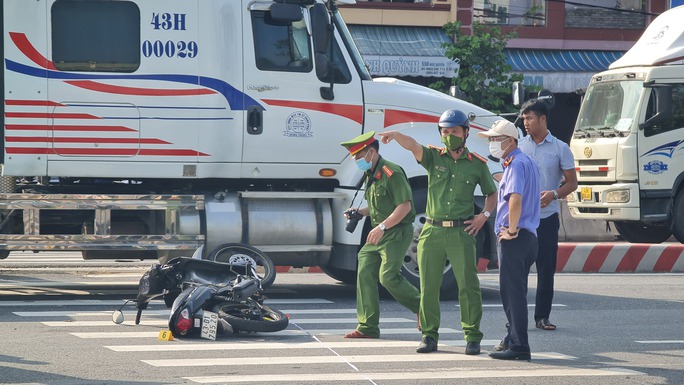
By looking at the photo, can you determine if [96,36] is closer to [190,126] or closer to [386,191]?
[190,126]

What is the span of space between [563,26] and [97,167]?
20055 millimetres

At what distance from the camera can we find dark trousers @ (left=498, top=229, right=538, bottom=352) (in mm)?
8742

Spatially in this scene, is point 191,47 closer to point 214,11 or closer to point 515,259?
point 214,11

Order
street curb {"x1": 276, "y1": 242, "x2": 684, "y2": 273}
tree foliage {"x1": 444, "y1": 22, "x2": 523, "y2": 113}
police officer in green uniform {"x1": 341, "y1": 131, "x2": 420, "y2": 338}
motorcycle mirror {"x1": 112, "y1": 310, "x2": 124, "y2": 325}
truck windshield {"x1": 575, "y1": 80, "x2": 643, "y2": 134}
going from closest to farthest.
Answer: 1. police officer in green uniform {"x1": 341, "y1": 131, "x2": 420, "y2": 338}
2. motorcycle mirror {"x1": 112, "y1": 310, "x2": 124, "y2": 325}
3. street curb {"x1": 276, "y1": 242, "x2": 684, "y2": 273}
4. truck windshield {"x1": 575, "y1": 80, "x2": 643, "y2": 134}
5. tree foliage {"x1": 444, "y1": 22, "x2": 523, "y2": 113}

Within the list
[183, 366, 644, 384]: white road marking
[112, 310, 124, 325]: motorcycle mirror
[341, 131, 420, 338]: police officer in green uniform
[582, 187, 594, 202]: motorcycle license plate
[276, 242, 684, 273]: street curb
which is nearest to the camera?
[183, 366, 644, 384]: white road marking

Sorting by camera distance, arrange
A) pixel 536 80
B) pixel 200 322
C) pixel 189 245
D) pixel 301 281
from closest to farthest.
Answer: pixel 200 322 → pixel 189 245 → pixel 301 281 → pixel 536 80

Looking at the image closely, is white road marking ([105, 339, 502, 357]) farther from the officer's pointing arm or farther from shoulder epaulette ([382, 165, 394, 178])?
the officer's pointing arm

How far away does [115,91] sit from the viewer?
1174 centimetres

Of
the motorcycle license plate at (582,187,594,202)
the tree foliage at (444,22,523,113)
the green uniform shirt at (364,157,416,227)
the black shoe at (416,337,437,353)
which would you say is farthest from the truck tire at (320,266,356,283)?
the tree foliage at (444,22,523,113)

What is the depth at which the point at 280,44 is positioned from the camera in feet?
40.1

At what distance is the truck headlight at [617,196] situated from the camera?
63.2 feet

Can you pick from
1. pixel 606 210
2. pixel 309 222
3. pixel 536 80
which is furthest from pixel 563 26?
pixel 309 222

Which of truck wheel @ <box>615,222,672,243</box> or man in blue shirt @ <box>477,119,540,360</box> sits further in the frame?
truck wheel @ <box>615,222,672,243</box>

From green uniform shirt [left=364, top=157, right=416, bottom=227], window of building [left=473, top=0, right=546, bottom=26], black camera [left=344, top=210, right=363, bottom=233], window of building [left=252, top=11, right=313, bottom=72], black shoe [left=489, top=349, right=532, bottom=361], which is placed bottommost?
black shoe [left=489, top=349, right=532, bottom=361]
